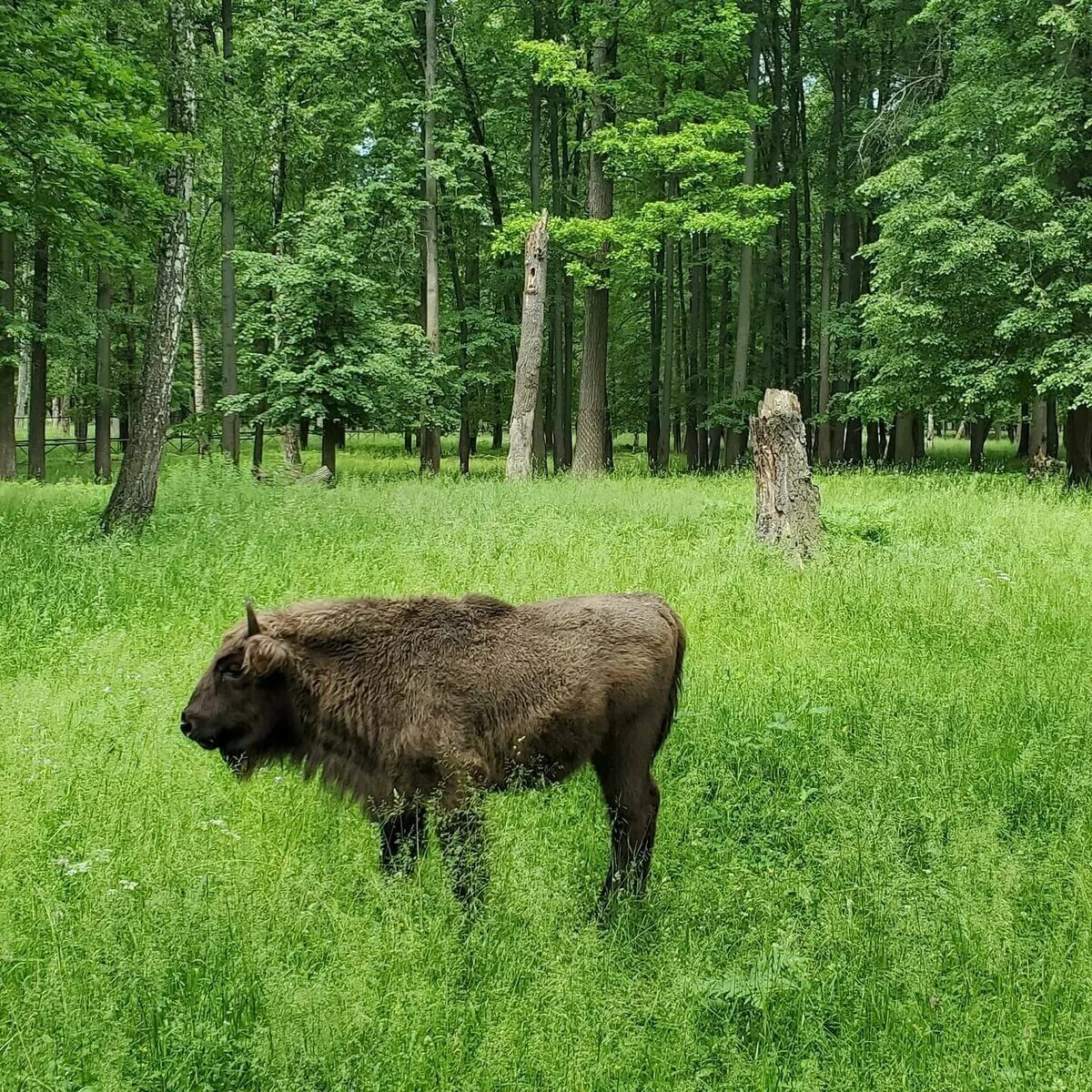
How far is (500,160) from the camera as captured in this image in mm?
28031

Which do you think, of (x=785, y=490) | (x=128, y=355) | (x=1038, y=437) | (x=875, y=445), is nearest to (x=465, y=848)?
(x=785, y=490)

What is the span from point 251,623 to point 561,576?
4914mm

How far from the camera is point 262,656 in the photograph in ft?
13.2

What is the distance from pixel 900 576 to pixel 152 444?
28.5 feet

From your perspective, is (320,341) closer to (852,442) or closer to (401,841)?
(401,841)

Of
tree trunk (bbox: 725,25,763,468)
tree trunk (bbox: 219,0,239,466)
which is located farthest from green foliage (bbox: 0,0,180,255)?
tree trunk (bbox: 725,25,763,468)

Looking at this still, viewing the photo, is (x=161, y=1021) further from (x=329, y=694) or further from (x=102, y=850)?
(x=329, y=694)

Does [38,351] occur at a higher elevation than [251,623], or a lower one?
higher

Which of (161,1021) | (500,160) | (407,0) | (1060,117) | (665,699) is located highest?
(407,0)

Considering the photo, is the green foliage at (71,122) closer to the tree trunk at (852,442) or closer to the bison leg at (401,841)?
the bison leg at (401,841)

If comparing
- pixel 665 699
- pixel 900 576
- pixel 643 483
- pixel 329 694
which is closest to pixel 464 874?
pixel 329 694

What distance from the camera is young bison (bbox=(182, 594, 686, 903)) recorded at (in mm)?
3941

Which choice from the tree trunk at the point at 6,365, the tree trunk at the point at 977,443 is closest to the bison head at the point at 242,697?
the tree trunk at the point at 6,365

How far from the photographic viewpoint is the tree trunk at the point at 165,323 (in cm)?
1118
